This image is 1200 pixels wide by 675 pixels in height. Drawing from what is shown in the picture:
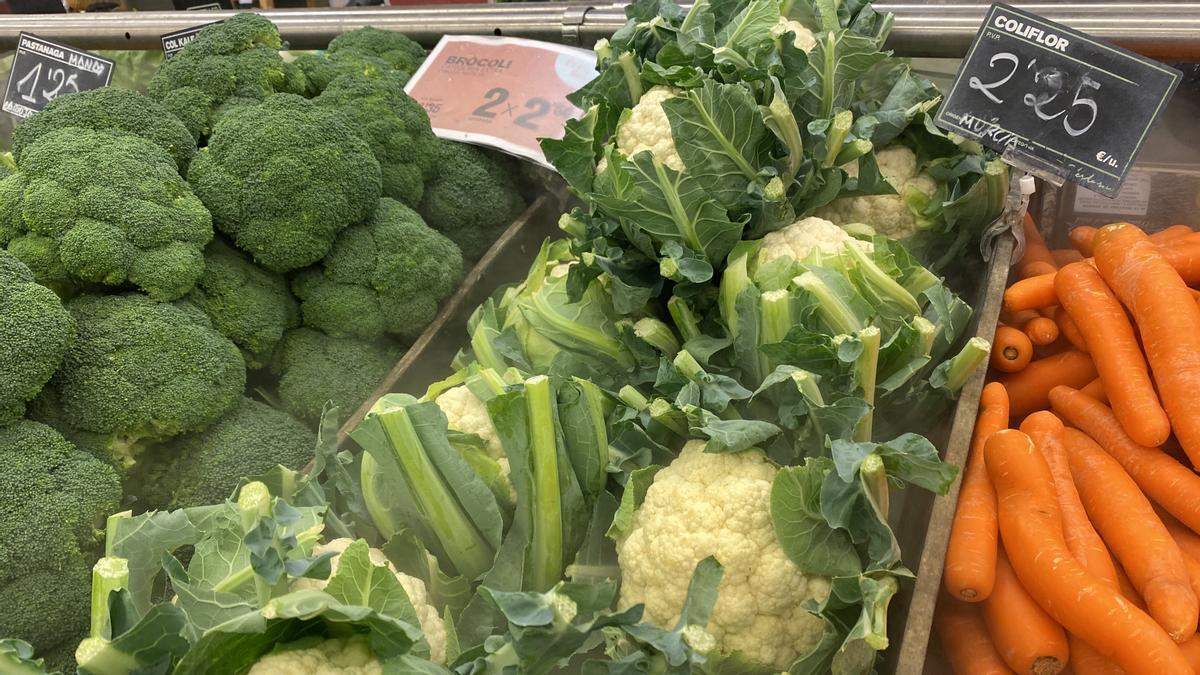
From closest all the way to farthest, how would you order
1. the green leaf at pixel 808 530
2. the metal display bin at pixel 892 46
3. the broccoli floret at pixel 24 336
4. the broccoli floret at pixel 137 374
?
the green leaf at pixel 808 530 < the metal display bin at pixel 892 46 < the broccoli floret at pixel 24 336 < the broccoli floret at pixel 137 374

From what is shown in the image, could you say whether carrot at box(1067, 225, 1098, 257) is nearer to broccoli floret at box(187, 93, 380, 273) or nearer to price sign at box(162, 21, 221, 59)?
broccoli floret at box(187, 93, 380, 273)

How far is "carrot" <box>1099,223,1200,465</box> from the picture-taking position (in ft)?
4.09

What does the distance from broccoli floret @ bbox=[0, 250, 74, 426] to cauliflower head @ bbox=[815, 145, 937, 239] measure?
121 cm

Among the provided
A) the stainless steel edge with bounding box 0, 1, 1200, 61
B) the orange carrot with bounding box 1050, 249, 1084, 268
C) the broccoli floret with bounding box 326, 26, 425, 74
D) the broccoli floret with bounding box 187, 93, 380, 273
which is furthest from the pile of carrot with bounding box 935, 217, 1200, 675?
the broccoli floret with bounding box 326, 26, 425, 74

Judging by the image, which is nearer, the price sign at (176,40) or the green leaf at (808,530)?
the green leaf at (808,530)

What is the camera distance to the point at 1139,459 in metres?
1.29

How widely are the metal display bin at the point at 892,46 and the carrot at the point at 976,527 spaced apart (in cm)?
5

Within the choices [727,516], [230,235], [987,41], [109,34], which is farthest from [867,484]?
[109,34]

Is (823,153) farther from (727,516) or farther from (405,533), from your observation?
(405,533)

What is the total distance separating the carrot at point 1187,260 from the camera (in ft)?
4.76

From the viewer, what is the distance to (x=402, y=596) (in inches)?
35.1

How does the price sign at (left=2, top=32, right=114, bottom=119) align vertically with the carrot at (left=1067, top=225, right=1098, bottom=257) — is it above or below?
above

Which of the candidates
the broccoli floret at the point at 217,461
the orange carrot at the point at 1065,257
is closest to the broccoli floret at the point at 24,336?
the broccoli floret at the point at 217,461

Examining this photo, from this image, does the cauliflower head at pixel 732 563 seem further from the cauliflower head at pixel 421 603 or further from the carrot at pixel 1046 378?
the carrot at pixel 1046 378
